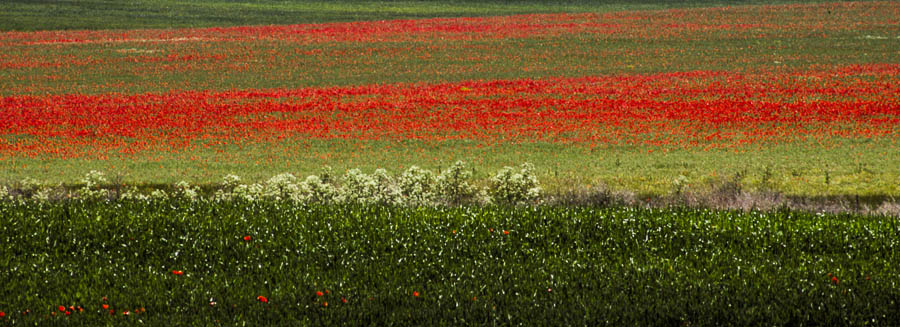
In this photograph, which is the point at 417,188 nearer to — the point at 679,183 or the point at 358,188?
the point at 358,188

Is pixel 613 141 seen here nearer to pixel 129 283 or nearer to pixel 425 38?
pixel 129 283

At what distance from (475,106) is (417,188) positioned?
1730cm

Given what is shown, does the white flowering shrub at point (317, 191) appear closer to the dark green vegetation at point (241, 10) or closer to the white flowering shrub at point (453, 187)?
the white flowering shrub at point (453, 187)

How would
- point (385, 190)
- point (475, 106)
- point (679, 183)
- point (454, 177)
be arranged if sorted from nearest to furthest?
1. point (385, 190)
2. point (454, 177)
3. point (679, 183)
4. point (475, 106)

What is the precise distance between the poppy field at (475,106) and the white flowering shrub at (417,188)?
12.8 ft

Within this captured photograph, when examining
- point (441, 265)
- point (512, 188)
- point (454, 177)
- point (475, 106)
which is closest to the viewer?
point (441, 265)

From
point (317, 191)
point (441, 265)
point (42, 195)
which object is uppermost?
point (441, 265)

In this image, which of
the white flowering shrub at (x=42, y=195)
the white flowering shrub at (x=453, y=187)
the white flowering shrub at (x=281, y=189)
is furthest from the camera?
the white flowering shrub at (x=453, y=187)

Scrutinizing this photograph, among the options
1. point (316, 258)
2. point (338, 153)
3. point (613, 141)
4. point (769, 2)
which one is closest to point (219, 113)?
point (338, 153)

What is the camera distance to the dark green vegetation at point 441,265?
9.34 meters

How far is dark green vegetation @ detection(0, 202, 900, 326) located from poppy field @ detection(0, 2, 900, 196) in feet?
29.0

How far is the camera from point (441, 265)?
11148mm

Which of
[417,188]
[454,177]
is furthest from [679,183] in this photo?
[417,188]

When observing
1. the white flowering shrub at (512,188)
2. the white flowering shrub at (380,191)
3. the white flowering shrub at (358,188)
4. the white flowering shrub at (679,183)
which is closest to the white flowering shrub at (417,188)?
the white flowering shrub at (380,191)
